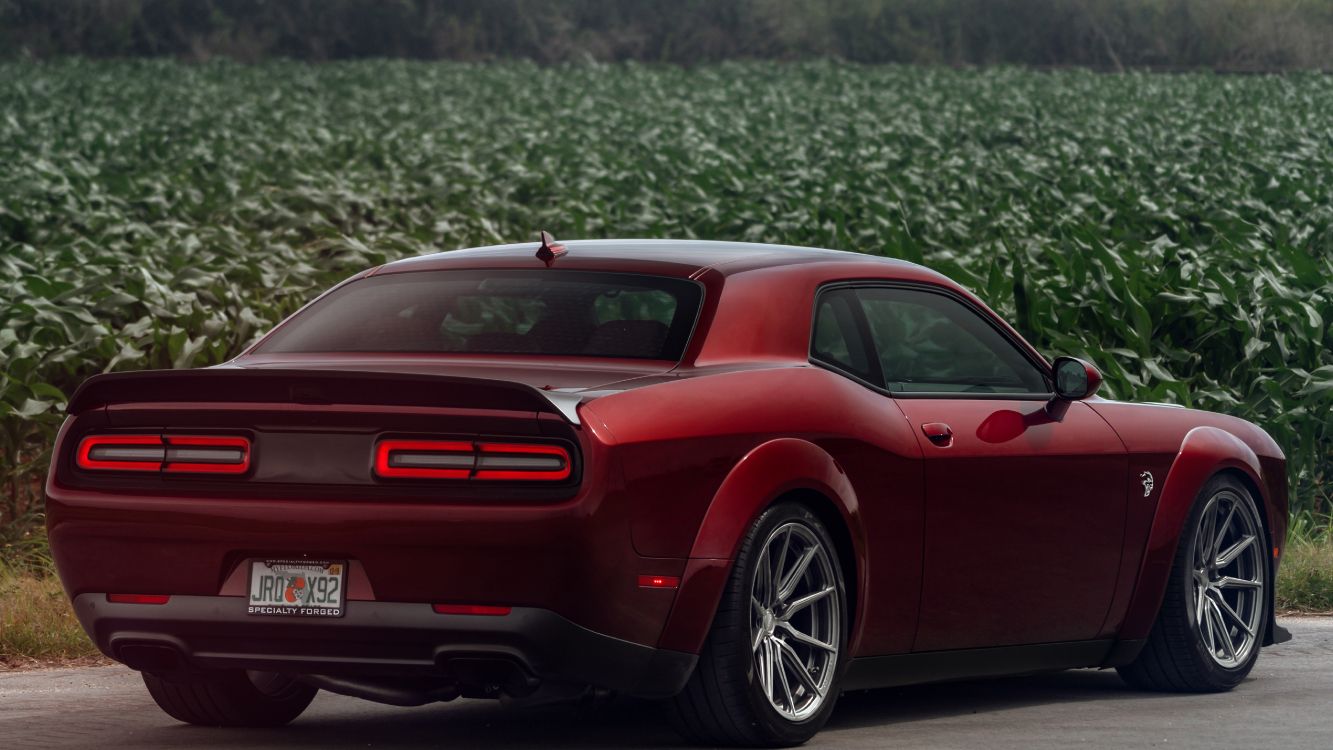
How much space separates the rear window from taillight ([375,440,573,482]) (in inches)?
33.3

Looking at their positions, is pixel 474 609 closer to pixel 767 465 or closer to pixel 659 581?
pixel 659 581

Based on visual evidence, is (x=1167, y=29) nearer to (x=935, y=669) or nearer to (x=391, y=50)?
(x=391, y=50)

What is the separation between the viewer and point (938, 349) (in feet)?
42.1

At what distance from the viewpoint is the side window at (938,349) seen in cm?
738

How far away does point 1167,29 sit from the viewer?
74125 millimetres

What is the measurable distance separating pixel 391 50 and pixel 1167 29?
2918 cm

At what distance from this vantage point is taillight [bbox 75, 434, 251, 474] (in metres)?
5.92

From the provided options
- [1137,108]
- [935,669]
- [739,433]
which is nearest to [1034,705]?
[935,669]

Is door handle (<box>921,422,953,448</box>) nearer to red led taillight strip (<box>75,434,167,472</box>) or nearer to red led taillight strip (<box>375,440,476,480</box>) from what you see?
red led taillight strip (<box>375,440,476,480</box>)

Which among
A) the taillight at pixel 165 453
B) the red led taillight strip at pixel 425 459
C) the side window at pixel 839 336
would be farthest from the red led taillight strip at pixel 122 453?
the side window at pixel 839 336

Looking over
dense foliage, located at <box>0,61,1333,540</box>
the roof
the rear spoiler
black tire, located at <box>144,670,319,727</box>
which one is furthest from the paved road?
dense foliage, located at <box>0,61,1333,540</box>

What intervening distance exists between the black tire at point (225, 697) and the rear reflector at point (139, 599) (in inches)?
31.0

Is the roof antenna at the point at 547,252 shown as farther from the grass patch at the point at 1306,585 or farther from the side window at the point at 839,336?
the grass patch at the point at 1306,585

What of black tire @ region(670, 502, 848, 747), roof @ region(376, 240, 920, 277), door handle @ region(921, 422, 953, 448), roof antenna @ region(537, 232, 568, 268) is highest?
roof antenna @ region(537, 232, 568, 268)
